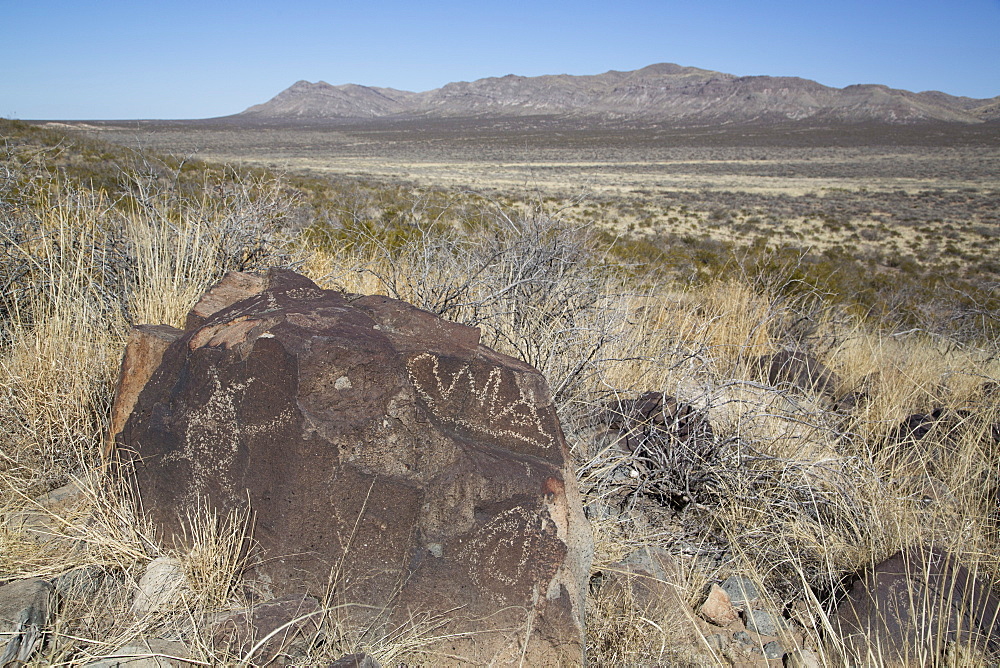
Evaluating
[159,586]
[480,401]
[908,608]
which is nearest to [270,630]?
[159,586]

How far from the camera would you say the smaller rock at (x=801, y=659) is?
2.28 meters

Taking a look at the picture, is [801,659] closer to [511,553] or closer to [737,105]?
[511,553]

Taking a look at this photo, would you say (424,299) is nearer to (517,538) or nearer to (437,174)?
(517,538)

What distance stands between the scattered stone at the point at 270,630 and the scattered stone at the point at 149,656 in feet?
0.33

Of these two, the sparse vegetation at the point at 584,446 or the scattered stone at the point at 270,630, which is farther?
the sparse vegetation at the point at 584,446

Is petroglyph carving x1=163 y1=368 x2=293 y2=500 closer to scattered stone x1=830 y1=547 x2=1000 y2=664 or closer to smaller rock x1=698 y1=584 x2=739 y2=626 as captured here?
smaller rock x1=698 y1=584 x2=739 y2=626

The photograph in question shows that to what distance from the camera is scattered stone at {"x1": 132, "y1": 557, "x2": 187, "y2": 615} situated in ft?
6.59

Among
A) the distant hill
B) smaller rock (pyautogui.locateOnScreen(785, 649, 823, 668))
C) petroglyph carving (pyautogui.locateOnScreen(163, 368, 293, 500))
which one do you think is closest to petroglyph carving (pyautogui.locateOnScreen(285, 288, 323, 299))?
petroglyph carving (pyautogui.locateOnScreen(163, 368, 293, 500))

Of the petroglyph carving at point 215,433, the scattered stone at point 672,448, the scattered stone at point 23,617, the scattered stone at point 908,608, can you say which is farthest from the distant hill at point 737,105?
the scattered stone at point 23,617

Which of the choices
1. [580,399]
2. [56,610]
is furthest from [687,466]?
[56,610]

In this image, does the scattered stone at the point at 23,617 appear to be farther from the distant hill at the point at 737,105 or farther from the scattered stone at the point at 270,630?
the distant hill at the point at 737,105

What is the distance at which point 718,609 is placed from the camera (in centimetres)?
258

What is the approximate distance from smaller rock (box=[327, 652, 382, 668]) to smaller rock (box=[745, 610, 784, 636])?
1.44 metres

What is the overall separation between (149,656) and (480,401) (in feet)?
4.01
